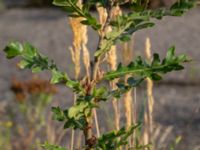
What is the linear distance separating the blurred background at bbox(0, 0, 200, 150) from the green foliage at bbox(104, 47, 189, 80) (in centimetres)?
109

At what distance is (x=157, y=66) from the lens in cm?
152

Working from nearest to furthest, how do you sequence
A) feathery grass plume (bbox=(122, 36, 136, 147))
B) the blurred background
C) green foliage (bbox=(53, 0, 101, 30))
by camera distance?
green foliage (bbox=(53, 0, 101, 30)), feathery grass plume (bbox=(122, 36, 136, 147)), the blurred background

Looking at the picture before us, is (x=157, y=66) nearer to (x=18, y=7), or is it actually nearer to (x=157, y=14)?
(x=157, y=14)

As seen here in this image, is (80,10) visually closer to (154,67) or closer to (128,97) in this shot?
(154,67)

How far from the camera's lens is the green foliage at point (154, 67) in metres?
1.50

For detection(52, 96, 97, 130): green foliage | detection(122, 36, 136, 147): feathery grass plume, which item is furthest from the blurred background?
detection(52, 96, 97, 130): green foliage

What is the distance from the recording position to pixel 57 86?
611 cm

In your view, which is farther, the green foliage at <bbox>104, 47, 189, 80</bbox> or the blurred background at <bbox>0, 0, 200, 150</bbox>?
the blurred background at <bbox>0, 0, 200, 150</bbox>

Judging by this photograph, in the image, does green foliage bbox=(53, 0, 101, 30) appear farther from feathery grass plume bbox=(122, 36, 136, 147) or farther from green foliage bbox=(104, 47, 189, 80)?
feathery grass plume bbox=(122, 36, 136, 147)

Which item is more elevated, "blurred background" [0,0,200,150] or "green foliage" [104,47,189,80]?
"green foliage" [104,47,189,80]

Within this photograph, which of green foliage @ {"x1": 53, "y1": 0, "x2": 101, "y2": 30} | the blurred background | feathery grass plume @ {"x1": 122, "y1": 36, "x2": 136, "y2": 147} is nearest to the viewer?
green foliage @ {"x1": 53, "y1": 0, "x2": 101, "y2": 30}

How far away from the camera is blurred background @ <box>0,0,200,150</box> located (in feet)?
13.9

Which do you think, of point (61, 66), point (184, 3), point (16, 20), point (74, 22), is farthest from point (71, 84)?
point (16, 20)

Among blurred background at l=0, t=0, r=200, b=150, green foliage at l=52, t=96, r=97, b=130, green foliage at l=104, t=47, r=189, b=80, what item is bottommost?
blurred background at l=0, t=0, r=200, b=150
